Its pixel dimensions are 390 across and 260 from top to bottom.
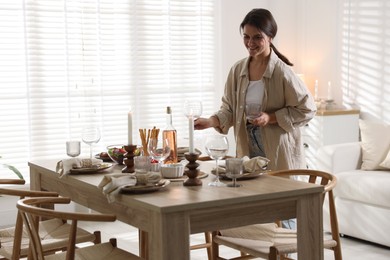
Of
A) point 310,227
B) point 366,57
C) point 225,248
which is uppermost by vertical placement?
point 366,57

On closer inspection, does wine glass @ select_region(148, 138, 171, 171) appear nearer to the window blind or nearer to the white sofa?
the white sofa

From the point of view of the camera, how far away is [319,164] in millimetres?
5359

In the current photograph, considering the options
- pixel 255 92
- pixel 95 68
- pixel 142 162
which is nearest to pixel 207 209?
pixel 142 162

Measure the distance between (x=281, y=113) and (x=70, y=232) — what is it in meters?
1.54

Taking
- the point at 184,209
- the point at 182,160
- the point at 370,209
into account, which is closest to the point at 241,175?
the point at 184,209

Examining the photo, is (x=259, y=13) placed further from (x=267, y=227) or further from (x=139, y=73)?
(x=139, y=73)

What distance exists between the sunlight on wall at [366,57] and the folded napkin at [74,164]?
319 centimetres

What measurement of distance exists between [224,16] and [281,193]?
3721 mm

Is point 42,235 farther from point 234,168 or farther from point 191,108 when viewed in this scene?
point 234,168

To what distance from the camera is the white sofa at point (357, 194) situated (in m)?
4.82

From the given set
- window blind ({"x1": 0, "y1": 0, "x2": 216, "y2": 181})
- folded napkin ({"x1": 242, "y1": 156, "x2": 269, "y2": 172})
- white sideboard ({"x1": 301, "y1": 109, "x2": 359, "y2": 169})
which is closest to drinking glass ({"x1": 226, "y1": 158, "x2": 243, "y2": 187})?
folded napkin ({"x1": 242, "y1": 156, "x2": 269, "y2": 172})

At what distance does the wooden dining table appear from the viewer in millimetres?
2680

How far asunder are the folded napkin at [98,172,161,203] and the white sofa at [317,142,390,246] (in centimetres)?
229

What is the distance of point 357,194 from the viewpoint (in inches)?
197
